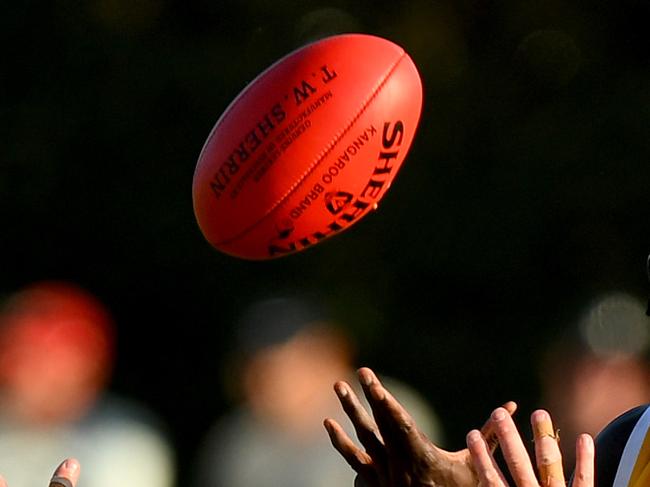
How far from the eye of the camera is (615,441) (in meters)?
2.67

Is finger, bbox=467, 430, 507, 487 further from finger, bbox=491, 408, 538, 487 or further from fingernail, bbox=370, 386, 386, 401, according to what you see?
fingernail, bbox=370, 386, 386, 401

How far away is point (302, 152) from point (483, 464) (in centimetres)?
178

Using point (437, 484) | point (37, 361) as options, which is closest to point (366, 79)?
point (37, 361)

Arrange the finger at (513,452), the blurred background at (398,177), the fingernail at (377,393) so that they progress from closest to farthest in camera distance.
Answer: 1. the finger at (513,452)
2. the fingernail at (377,393)
3. the blurred background at (398,177)

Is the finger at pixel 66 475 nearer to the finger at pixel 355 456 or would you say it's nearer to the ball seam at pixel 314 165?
the finger at pixel 355 456

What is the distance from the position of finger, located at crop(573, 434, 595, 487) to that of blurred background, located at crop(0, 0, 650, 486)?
429 centimetres

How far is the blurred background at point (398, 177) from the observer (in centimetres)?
633

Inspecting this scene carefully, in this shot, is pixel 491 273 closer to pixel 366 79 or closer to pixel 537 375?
pixel 537 375

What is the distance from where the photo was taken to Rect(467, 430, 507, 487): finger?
1893mm

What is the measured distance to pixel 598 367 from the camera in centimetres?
467

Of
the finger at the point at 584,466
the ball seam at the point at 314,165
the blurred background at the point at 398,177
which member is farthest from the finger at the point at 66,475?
the blurred background at the point at 398,177

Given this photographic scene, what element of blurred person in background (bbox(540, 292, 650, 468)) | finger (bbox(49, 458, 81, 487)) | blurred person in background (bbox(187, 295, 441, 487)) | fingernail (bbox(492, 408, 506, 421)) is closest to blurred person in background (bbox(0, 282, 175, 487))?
blurred person in background (bbox(187, 295, 441, 487))

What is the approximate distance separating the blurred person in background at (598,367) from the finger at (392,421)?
2136 mm

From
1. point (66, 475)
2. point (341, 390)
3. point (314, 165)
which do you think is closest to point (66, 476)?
point (66, 475)
